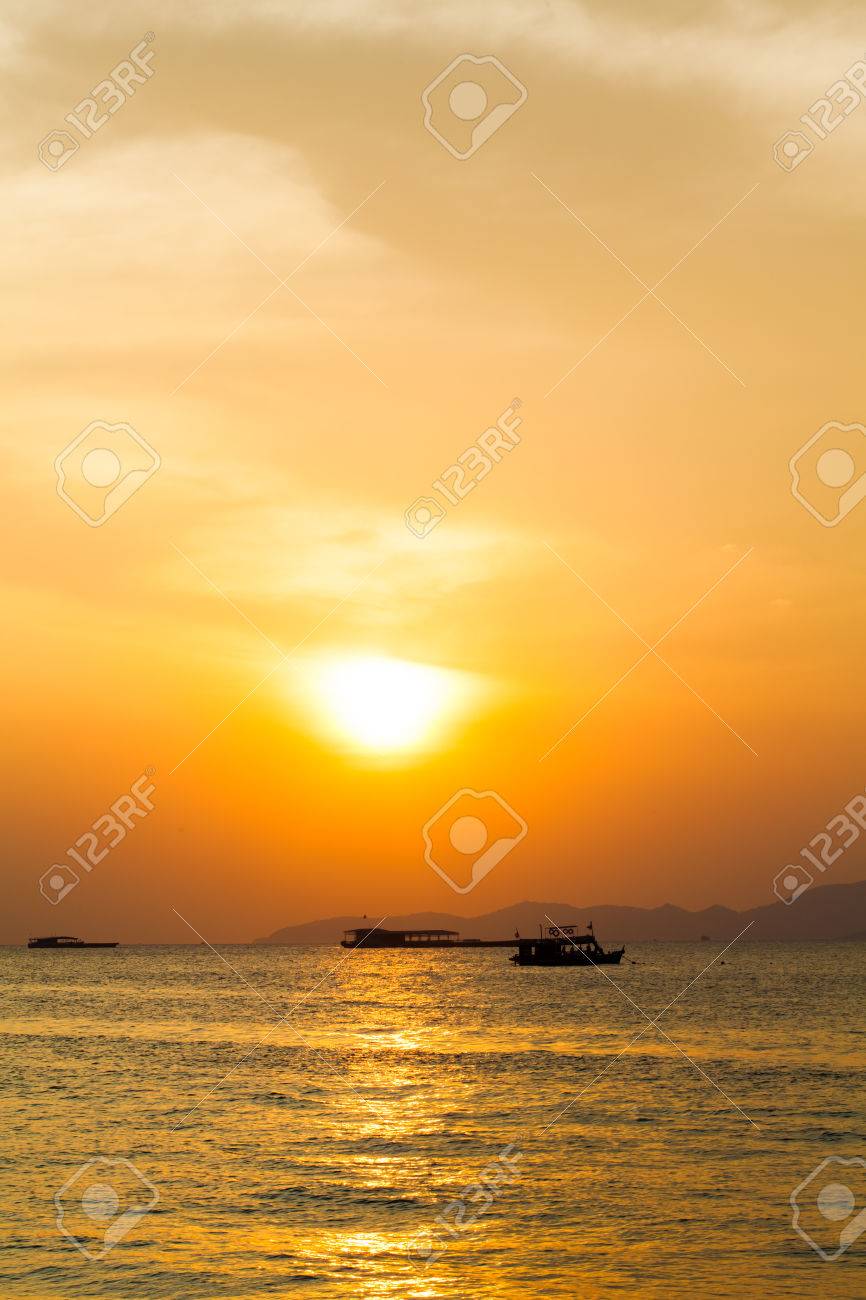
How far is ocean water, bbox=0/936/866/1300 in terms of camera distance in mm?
26172

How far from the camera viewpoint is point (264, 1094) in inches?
2016

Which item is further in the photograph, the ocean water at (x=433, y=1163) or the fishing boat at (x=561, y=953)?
the fishing boat at (x=561, y=953)

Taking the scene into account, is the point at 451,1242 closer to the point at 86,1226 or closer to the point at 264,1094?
the point at 86,1226

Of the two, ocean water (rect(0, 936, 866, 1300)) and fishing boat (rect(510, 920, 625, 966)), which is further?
fishing boat (rect(510, 920, 625, 966))

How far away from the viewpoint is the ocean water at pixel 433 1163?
26172 millimetres

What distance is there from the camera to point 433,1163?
36.4 meters

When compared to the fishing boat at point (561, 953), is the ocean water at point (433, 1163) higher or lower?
higher

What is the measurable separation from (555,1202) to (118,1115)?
65.5 ft

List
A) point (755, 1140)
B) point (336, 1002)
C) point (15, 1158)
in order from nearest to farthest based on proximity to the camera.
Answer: point (15, 1158), point (755, 1140), point (336, 1002)

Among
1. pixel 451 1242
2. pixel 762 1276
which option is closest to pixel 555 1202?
pixel 451 1242

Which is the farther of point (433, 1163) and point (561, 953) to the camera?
point (561, 953)

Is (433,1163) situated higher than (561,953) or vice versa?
(433,1163)

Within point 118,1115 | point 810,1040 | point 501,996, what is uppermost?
point 118,1115

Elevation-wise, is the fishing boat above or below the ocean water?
below
